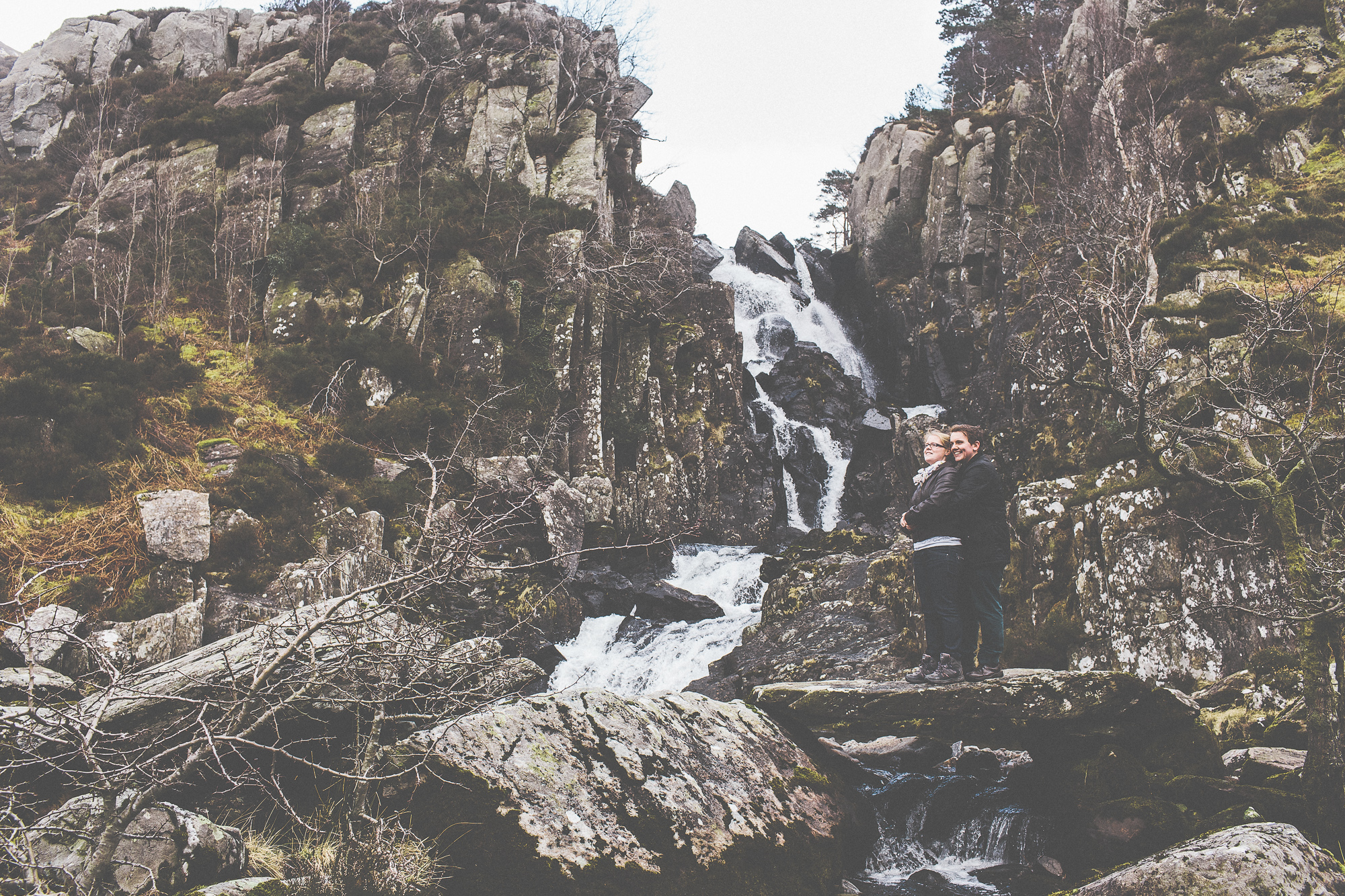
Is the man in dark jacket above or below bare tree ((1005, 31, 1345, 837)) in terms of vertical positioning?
below

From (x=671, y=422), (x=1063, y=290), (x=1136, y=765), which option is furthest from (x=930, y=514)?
(x=671, y=422)

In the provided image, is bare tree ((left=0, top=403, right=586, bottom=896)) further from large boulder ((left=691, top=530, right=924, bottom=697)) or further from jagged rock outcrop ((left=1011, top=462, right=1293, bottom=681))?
jagged rock outcrop ((left=1011, top=462, right=1293, bottom=681))

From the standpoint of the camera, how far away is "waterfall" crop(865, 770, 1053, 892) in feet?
20.0

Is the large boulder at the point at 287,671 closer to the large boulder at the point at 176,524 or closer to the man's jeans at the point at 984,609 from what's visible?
the man's jeans at the point at 984,609

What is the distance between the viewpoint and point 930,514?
18.1 feet

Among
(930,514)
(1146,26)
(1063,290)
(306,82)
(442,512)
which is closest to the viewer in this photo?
(930,514)

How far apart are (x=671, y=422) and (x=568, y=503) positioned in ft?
22.4

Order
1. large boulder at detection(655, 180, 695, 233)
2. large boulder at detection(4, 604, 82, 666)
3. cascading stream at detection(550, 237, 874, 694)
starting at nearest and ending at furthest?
1. large boulder at detection(4, 604, 82, 666)
2. cascading stream at detection(550, 237, 874, 694)
3. large boulder at detection(655, 180, 695, 233)

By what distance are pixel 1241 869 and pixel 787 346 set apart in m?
27.4

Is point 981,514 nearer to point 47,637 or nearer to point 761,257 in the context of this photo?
point 47,637

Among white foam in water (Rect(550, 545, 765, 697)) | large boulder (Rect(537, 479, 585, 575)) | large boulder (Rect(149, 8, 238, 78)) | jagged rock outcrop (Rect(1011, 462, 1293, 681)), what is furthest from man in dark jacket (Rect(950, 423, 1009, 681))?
large boulder (Rect(149, 8, 238, 78))

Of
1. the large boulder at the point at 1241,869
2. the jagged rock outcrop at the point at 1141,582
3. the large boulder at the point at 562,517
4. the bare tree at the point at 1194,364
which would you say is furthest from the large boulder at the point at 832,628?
the large boulder at the point at 1241,869

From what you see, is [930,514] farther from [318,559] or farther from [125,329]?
[125,329]

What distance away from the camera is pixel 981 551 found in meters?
5.46
